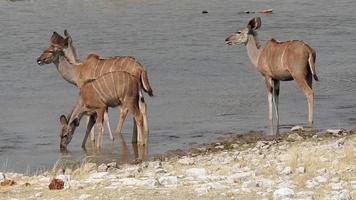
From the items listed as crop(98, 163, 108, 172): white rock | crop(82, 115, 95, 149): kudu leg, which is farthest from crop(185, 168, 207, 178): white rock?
crop(82, 115, 95, 149): kudu leg

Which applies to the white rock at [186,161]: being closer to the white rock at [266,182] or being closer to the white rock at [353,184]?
the white rock at [266,182]

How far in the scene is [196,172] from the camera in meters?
9.62

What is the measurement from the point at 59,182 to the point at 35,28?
1903 centimetres

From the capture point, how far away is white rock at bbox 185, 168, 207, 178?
9.51 meters

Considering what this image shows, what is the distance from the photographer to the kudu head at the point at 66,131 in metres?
13.0

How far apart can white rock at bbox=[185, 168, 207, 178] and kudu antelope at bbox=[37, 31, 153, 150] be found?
3.55 metres

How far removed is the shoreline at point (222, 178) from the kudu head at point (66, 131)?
1.70m

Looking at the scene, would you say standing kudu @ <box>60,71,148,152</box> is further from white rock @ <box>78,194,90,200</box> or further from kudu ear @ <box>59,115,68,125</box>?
white rock @ <box>78,194,90,200</box>

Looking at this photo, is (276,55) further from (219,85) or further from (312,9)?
(312,9)

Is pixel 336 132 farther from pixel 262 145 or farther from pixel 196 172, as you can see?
pixel 196 172

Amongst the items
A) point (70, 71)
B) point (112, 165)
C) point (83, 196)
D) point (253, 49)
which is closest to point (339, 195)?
point (83, 196)

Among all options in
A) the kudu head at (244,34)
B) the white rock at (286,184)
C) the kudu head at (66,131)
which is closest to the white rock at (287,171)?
the white rock at (286,184)

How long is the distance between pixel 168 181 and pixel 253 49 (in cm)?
720

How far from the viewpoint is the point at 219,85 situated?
18.3 meters
